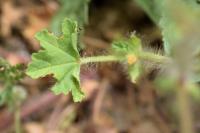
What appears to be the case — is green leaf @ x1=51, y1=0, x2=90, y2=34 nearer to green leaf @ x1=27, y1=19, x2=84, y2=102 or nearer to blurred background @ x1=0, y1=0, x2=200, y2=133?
blurred background @ x1=0, y1=0, x2=200, y2=133

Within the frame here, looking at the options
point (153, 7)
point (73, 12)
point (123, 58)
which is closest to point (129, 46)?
point (123, 58)

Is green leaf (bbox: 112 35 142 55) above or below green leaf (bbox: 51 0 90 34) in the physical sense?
below

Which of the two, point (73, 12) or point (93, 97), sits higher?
point (73, 12)

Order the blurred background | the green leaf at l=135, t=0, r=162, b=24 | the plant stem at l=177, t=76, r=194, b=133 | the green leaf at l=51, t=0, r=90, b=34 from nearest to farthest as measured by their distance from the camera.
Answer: the plant stem at l=177, t=76, r=194, b=133, the green leaf at l=135, t=0, r=162, b=24, the green leaf at l=51, t=0, r=90, b=34, the blurred background

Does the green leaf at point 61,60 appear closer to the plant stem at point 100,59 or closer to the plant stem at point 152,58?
the plant stem at point 100,59

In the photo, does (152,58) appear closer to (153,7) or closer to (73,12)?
(153,7)

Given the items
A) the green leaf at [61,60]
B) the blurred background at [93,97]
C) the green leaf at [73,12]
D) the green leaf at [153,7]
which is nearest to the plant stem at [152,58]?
the green leaf at [61,60]

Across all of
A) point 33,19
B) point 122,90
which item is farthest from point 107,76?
point 33,19

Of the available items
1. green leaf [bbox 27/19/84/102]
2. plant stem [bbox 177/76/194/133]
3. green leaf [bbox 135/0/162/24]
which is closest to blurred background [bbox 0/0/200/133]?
green leaf [bbox 135/0/162/24]

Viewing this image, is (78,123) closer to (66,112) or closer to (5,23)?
(66,112)
